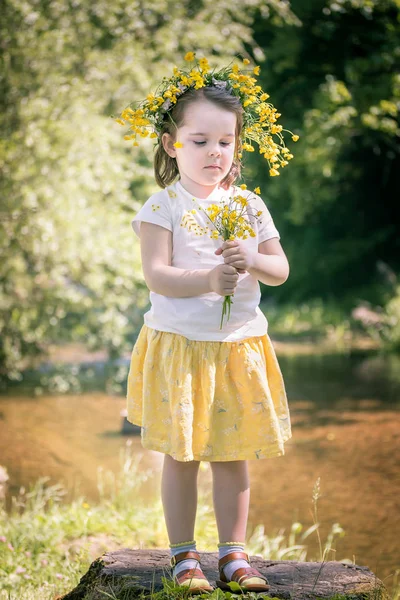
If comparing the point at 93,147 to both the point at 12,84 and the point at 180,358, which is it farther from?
the point at 180,358

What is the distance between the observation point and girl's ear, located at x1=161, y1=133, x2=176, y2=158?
2.90 meters

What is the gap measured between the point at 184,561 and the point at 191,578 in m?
0.11

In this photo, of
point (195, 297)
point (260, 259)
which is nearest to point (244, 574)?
point (195, 297)

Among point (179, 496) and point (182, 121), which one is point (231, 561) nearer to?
point (179, 496)

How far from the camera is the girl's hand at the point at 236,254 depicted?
2580mm

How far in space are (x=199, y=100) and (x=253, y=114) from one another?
0.83 ft

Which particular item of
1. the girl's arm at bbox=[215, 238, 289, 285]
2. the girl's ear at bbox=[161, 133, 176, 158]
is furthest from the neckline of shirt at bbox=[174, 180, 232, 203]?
the girl's arm at bbox=[215, 238, 289, 285]

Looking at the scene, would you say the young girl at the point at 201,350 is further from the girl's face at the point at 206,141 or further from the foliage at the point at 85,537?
the foliage at the point at 85,537

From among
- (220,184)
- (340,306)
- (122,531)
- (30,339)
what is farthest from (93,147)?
(340,306)

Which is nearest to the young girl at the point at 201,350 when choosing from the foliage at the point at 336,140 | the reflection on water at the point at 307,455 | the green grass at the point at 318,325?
the reflection on water at the point at 307,455

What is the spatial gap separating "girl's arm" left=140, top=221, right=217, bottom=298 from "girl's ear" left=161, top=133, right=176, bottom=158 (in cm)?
28

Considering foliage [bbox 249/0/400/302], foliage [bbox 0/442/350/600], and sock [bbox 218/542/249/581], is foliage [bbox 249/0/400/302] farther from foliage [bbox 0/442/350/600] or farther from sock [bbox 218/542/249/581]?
sock [bbox 218/542/249/581]

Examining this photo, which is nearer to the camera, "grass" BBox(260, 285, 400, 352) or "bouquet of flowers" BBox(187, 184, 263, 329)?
"bouquet of flowers" BBox(187, 184, 263, 329)

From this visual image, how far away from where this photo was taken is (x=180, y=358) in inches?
108
